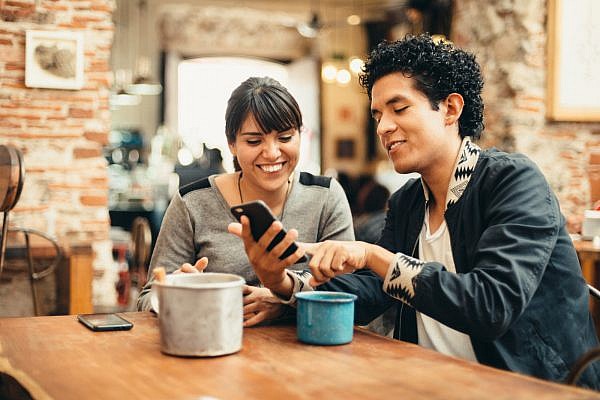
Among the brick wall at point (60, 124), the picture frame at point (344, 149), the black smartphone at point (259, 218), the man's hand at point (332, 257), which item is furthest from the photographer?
the picture frame at point (344, 149)

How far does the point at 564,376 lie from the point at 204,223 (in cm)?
100

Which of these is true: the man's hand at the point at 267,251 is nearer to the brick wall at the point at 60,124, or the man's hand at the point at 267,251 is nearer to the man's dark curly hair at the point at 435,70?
the man's dark curly hair at the point at 435,70

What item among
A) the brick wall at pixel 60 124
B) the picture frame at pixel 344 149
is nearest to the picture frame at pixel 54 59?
the brick wall at pixel 60 124

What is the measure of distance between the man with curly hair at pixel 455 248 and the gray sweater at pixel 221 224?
190mm

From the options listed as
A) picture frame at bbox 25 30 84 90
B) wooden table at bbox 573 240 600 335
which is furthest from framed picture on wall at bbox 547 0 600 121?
picture frame at bbox 25 30 84 90

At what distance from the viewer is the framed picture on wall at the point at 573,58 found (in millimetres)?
4621

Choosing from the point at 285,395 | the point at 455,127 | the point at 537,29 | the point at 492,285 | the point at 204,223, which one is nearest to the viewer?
the point at 285,395

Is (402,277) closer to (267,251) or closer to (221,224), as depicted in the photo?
(267,251)

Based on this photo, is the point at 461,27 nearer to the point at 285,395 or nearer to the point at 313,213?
the point at 313,213

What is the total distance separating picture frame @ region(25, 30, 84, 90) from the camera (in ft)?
13.1

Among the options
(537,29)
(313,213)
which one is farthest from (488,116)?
Answer: (313,213)

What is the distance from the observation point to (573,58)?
465 centimetres

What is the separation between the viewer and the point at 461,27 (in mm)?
5176

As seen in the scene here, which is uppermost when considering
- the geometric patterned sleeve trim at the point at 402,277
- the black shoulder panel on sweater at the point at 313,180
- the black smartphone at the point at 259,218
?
the black shoulder panel on sweater at the point at 313,180
